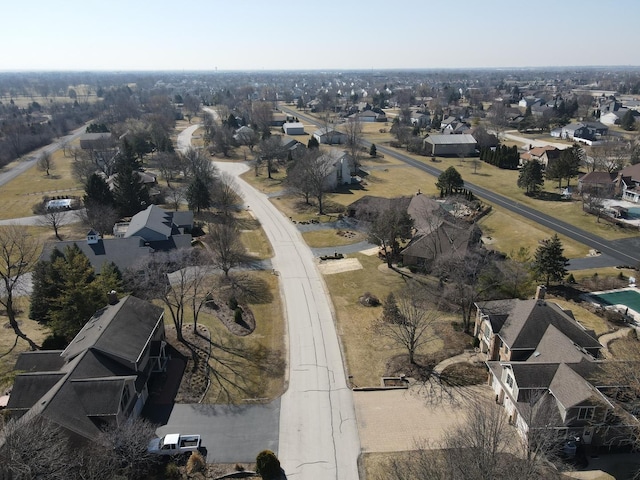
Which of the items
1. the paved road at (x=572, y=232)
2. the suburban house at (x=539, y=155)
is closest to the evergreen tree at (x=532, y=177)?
the paved road at (x=572, y=232)

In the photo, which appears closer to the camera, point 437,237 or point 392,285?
point 392,285

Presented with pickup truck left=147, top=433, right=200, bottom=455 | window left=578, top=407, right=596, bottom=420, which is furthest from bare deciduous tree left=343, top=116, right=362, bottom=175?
pickup truck left=147, top=433, right=200, bottom=455

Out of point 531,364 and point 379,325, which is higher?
point 531,364

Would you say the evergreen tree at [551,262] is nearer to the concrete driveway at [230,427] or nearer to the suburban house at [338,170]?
the concrete driveway at [230,427]

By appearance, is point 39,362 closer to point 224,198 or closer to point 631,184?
point 224,198

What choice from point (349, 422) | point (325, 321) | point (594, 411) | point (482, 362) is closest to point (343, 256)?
point (325, 321)

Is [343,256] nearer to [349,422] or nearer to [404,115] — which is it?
[349,422]
